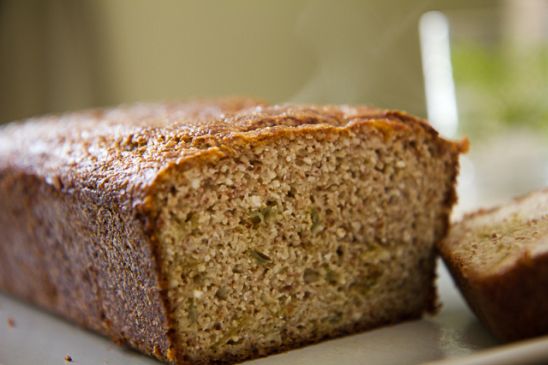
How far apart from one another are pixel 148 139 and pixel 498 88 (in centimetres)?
356

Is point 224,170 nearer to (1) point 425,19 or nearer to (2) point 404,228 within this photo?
(2) point 404,228

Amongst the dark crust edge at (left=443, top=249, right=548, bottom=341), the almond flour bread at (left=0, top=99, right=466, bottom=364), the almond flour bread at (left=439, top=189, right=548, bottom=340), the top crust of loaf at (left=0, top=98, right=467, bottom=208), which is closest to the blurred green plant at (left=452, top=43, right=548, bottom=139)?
the top crust of loaf at (left=0, top=98, right=467, bottom=208)

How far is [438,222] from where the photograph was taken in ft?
9.76

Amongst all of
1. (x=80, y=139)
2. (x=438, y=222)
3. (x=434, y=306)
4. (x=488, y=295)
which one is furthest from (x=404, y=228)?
(x=80, y=139)

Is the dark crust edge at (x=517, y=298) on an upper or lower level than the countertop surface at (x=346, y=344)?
upper

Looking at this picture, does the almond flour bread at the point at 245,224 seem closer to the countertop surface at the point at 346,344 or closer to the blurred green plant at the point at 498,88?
the countertop surface at the point at 346,344

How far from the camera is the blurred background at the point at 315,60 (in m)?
5.53

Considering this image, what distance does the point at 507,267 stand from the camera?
228cm

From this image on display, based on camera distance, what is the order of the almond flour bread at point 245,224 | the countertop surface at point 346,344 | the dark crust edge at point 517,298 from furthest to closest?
the countertop surface at point 346,344
the almond flour bread at point 245,224
the dark crust edge at point 517,298

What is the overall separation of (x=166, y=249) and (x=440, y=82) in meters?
3.75

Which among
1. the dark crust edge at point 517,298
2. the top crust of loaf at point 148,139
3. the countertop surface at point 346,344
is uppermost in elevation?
the top crust of loaf at point 148,139

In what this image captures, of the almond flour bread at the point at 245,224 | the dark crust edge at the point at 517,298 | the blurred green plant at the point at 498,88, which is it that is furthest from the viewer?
the blurred green plant at the point at 498,88

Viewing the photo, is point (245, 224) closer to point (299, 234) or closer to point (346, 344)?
point (299, 234)

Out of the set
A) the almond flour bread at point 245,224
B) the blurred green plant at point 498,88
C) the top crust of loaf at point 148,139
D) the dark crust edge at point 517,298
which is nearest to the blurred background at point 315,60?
the blurred green plant at point 498,88
